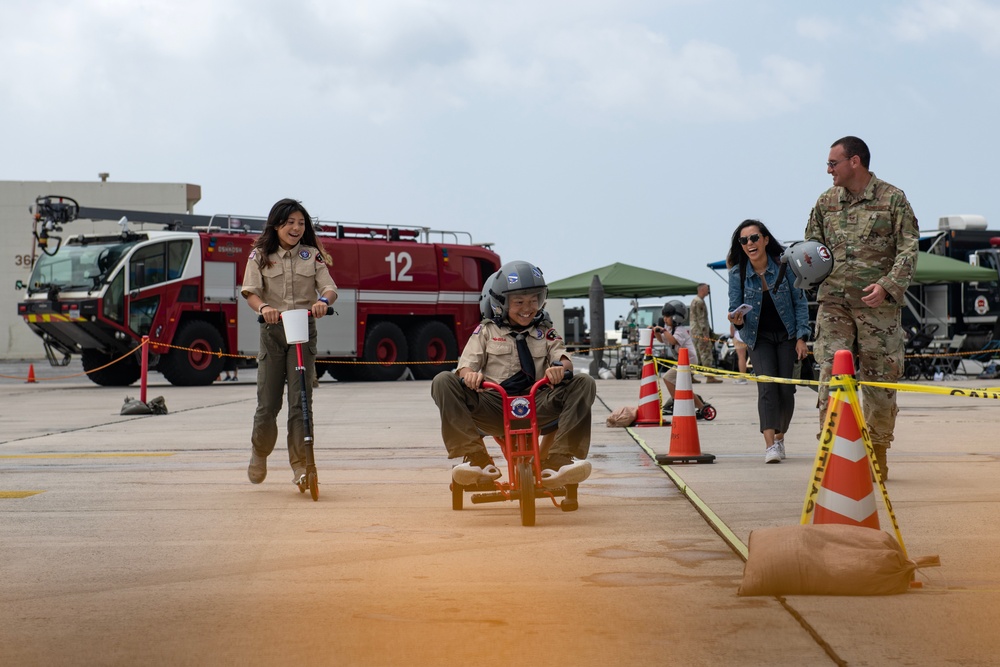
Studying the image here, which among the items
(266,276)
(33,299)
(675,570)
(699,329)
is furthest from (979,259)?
(675,570)

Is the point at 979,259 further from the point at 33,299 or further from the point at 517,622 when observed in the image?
the point at 517,622

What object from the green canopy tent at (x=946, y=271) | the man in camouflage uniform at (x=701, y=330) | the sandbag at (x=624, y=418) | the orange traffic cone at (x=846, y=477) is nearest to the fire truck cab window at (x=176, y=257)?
the man in camouflage uniform at (x=701, y=330)

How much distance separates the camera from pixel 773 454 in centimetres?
928

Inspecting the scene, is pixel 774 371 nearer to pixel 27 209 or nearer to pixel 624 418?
pixel 624 418

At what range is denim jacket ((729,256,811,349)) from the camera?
30.3 feet

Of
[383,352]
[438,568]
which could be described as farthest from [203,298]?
[438,568]

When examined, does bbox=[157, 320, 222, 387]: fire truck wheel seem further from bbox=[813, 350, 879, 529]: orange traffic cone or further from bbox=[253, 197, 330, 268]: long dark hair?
bbox=[813, 350, 879, 529]: orange traffic cone

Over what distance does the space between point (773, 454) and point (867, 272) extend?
177cm

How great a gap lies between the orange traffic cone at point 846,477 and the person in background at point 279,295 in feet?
11.8

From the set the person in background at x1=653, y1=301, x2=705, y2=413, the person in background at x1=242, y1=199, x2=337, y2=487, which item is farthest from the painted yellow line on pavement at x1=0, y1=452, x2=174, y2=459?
the person in background at x1=653, y1=301, x2=705, y2=413

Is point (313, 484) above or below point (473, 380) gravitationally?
below

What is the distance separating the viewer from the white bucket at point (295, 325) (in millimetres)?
7539

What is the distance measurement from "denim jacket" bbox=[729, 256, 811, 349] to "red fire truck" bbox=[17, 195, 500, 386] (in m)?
14.4

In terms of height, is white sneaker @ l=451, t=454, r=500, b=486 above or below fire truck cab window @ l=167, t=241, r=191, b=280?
below
